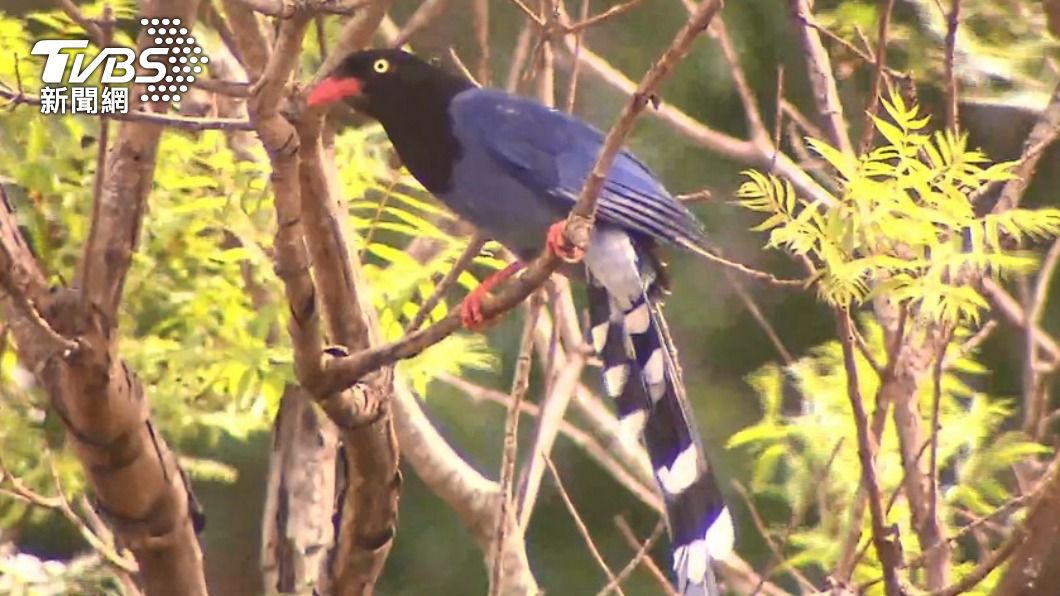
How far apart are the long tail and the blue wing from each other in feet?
0.13

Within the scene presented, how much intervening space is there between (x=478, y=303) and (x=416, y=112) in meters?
0.35

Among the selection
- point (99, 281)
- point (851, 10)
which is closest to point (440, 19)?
point (851, 10)

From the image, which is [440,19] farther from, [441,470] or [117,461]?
[117,461]

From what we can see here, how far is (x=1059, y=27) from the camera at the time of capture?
1.46 metres

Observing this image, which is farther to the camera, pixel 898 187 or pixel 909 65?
pixel 909 65

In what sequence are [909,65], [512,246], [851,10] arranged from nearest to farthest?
1. [512,246]
2. [851,10]
3. [909,65]

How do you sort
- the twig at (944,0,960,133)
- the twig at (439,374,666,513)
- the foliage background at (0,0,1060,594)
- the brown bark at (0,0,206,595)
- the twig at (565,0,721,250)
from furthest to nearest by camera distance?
the twig at (439,374,666,513) → the foliage background at (0,0,1060,594) → the twig at (944,0,960,133) → the brown bark at (0,0,206,595) → the twig at (565,0,721,250)

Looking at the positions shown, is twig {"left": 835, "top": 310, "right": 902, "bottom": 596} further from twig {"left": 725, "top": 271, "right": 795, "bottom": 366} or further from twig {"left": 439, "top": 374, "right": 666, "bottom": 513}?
twig {"left": 439, "top": 374, "right": 666, "bottom": 513}

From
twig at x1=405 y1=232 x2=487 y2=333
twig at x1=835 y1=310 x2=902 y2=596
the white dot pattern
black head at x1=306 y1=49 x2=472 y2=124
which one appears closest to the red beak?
black head at x1=306 y1=49 x2=472 y2=124

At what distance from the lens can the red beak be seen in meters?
1.45

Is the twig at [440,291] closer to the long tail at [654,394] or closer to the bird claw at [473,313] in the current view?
the bird claw at [473,313]

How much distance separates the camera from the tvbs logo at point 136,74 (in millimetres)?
Result: 1302

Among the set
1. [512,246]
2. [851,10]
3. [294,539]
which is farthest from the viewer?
[851,10]

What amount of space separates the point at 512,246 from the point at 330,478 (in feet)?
1.58
